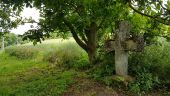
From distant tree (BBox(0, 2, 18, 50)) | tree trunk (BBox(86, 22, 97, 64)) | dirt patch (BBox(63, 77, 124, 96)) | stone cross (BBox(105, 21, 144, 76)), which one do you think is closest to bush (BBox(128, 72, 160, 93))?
stone cross (BBox(105, 21, 144, 76))

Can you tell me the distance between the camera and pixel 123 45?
9016 millimetres

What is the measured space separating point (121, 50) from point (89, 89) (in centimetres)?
126

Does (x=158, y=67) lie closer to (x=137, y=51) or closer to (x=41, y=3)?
(x=137, y=51)

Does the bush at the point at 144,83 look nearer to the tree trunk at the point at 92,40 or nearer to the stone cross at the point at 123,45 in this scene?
the stone cross at the point at 123,45

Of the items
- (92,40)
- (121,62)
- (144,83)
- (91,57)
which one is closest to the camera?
(144,83)

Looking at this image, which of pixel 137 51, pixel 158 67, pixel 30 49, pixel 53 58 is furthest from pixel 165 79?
pixel 30 49

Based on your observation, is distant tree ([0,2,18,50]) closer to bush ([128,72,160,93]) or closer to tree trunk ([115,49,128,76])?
tree trunk ([115,49,128,76])

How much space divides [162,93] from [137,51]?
1190 mm

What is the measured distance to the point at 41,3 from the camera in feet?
36.4

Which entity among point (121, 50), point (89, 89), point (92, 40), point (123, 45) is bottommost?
point (89, 89)

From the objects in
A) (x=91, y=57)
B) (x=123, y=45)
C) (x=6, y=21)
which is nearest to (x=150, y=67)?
(x=123, y=45)

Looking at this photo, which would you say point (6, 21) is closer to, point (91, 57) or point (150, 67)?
point (91, 57)

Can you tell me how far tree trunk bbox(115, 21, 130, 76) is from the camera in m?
9.00

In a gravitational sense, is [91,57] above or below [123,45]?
below
